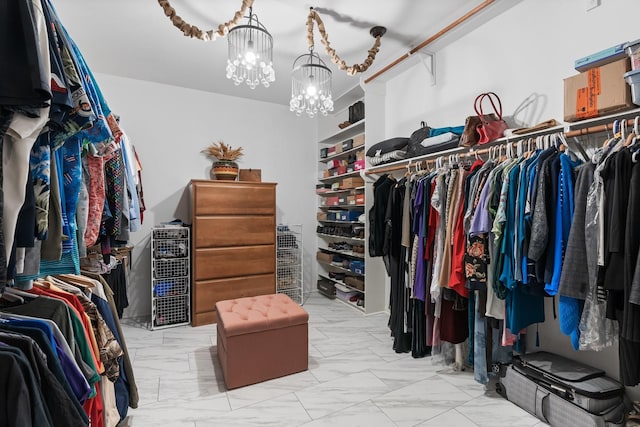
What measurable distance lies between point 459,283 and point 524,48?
1666 millimetres

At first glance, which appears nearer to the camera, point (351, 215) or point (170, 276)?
point (170, 276)

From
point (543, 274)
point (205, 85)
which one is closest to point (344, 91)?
point (205, 85)

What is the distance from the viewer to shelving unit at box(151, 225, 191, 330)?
322 cm

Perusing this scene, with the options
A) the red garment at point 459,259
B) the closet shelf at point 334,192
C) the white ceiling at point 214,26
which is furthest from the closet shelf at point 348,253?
the white ceiling at point 214,26

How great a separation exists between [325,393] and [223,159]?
9.03 feet

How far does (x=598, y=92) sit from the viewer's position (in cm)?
160

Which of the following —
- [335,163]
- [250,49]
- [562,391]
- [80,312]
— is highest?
[250,49]

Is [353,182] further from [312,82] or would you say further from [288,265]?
[312,82]

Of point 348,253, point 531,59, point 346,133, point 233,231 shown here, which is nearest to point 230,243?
point 233,231

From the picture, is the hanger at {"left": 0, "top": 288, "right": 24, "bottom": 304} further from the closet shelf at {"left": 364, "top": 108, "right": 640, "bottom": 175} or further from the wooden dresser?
the closet shelf at {"left": 364, "top": 108, "right": 640, "bottom": 175}

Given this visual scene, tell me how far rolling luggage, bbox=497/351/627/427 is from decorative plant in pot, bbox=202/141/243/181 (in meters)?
3.11

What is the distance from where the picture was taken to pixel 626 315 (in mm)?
1291

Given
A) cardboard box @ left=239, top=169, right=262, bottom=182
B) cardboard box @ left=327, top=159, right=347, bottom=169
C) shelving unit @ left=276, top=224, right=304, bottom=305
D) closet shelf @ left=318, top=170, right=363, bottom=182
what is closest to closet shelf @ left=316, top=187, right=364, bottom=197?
closet shelf @ left=318, top=170, right=363, bottom=182

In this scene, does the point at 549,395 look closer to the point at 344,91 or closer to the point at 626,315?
the point at 626,315
